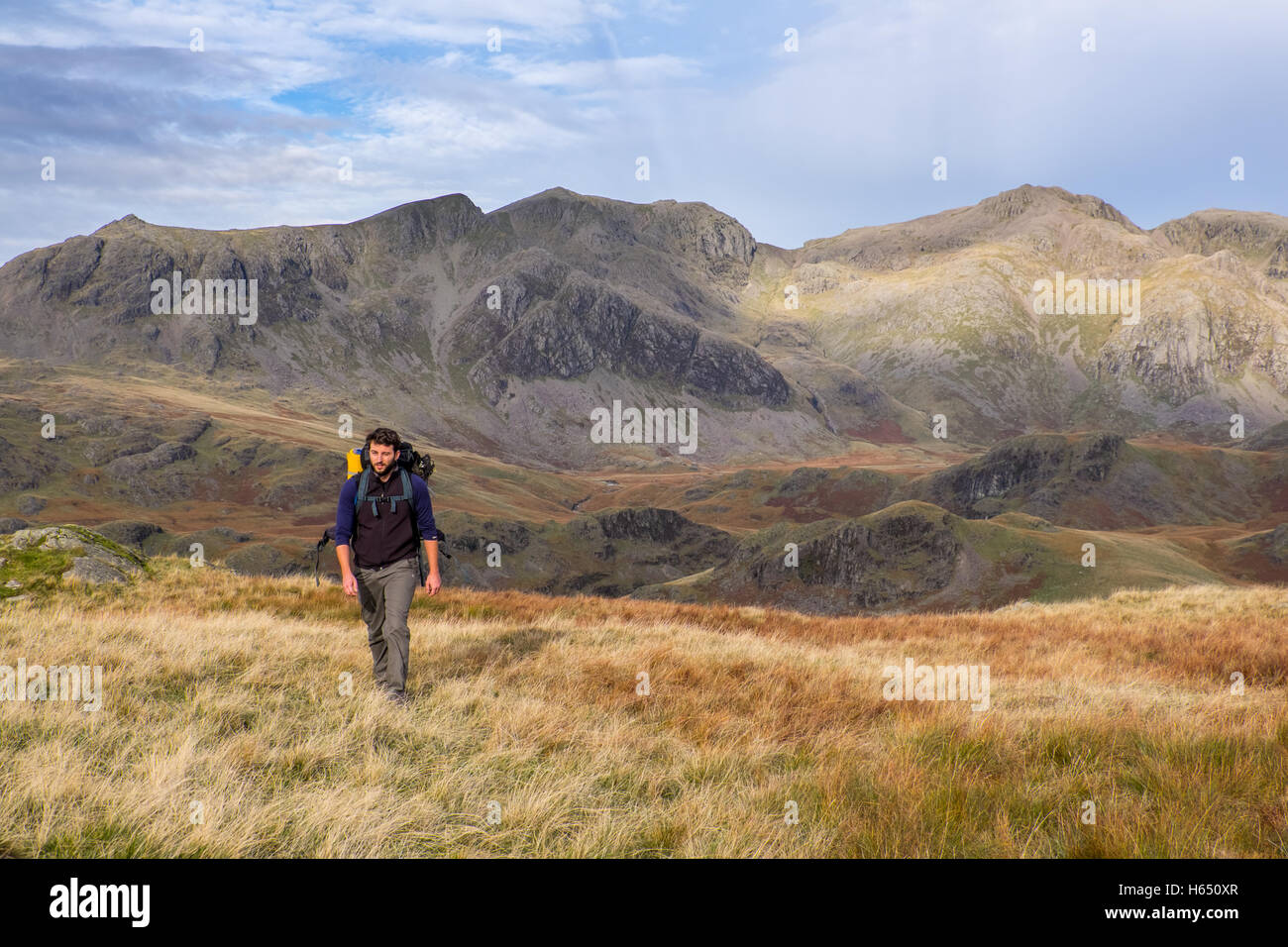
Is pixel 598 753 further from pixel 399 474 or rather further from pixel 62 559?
pixel 62 559

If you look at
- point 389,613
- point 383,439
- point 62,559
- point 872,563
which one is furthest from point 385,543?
point 872,563

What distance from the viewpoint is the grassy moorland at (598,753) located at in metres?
4.51


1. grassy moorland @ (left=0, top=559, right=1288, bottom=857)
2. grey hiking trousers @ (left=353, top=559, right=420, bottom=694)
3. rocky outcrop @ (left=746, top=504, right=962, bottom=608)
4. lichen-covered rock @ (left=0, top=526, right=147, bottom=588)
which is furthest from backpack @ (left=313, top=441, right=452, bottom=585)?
rocky outcrop @ (left=746, top=504, right=962, bottom=608)

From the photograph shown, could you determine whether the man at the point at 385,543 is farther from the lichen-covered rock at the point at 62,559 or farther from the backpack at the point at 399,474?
the lichen-covered rock at the point at 62,559

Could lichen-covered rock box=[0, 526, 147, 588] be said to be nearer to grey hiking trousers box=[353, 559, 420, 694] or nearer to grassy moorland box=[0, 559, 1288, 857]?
grassy moorland box=[0, 559, 1288, 857]

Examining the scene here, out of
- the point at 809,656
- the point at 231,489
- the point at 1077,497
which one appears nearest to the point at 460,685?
the point at 809,656

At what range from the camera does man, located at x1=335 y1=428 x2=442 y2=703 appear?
7.80 m

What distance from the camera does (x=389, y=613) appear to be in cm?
781

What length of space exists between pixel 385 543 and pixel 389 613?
76 centimetres

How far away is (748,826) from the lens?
467 centimetres

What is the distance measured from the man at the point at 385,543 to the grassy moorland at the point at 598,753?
63cm

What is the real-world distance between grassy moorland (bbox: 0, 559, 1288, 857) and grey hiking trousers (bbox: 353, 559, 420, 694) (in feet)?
1.09
